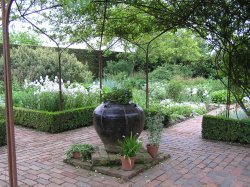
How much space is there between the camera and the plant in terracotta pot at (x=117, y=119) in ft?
13.3

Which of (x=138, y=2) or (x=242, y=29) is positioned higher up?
(x=138, y=2)

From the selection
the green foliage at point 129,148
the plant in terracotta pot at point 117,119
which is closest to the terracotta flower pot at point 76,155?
the plant in terracotta pot at point 117,119

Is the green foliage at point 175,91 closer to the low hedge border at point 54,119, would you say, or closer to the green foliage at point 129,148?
the low hedge border at point 54,119

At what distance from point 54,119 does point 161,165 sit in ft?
9.70

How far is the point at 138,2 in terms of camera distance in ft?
17.3

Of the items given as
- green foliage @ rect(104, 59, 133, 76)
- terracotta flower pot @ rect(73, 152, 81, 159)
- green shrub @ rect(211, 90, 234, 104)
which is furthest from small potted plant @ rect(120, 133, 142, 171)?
green foliage @ rect(104, 59, 133, 76)

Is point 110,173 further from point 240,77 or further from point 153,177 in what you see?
point 240,77

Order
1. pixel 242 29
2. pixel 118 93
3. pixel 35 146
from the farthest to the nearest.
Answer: pixel 242 29 < pixel 35 146 < pixel 118 93

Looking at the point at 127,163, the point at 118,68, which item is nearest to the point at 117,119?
the point at 127,163

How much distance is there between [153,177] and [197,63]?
1183 centimetres

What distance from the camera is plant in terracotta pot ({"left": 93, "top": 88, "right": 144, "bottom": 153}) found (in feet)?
13.3

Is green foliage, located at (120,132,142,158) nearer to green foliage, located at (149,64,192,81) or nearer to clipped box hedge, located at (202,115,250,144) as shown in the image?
clipped box hedge, located at (202,115,250,144)

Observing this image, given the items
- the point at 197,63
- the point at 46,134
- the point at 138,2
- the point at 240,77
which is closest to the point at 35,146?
the point at 46,134

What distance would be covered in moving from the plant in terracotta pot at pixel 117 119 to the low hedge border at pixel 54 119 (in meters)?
2.20
